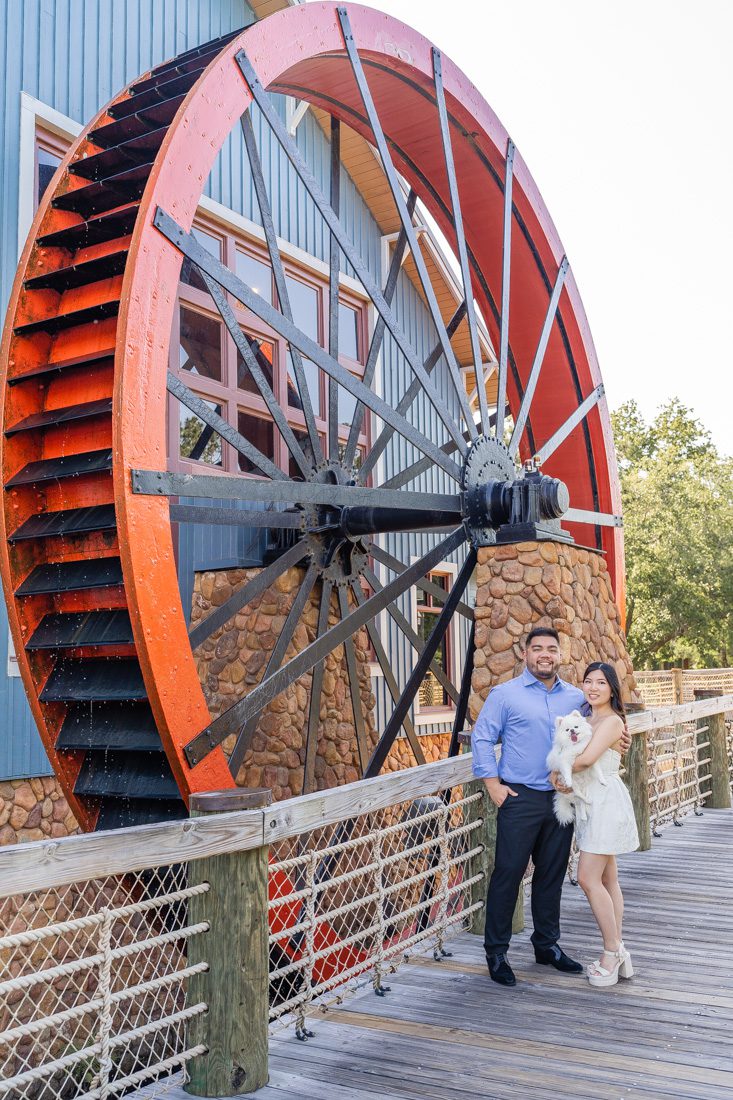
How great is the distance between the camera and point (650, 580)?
29.8 metres

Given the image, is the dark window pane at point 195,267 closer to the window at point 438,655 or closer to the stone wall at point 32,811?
the stone wall at point 32,811

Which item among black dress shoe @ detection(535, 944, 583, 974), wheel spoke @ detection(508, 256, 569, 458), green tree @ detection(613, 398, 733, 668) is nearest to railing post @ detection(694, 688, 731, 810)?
wheel spoke @ detection(508, 256, 569, 458)

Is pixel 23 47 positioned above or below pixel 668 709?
above

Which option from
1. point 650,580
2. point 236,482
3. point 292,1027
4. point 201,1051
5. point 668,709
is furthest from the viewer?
point 650,580

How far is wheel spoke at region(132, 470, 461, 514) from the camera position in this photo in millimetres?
4395

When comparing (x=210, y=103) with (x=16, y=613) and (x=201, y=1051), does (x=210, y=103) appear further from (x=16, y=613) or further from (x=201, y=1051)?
(x=201, y=1051)

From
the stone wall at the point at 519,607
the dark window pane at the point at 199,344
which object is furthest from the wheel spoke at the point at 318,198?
the dark window pane at the point at 199,344

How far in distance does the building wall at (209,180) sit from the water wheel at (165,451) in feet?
3.31

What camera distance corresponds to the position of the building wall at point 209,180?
636 centimetres

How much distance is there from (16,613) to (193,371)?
312cm

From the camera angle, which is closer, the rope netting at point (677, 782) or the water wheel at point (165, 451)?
the water wheel at point (165, 451)

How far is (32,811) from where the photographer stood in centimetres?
632

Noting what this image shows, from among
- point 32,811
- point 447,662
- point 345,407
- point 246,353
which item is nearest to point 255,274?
point 345,407

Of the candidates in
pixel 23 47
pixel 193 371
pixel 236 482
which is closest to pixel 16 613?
pixel 236 482
